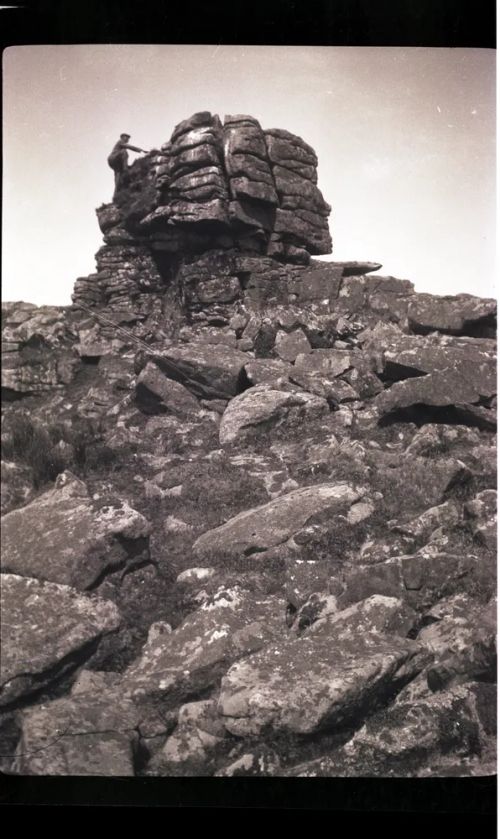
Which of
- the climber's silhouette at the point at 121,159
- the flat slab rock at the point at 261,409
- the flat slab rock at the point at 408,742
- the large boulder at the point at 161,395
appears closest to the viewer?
the flat slab rock at the point at 408,742

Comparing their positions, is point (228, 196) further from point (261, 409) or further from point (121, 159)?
point (261, 409)

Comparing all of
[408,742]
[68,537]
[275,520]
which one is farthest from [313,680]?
[68,537]

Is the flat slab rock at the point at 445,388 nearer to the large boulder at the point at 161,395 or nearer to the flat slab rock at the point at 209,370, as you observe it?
the flat slab rock at the point at 209,370

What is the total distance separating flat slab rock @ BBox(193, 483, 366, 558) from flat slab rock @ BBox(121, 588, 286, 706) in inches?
27.1

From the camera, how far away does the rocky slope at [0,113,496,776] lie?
8383 mm

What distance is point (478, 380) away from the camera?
11.2 m

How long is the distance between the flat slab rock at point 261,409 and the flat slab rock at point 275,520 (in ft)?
4.87

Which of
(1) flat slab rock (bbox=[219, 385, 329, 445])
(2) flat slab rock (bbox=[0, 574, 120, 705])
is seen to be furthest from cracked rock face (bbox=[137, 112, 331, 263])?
(2) flat slab rock (bbox=[0, 574, 120, 705])

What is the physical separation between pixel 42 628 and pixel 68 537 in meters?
1.25

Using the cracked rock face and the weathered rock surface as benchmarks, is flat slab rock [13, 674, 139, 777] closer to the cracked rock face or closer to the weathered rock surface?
the weathered rock surface

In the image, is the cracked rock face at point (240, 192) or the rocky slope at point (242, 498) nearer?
the rocky slope at point (242, 498)

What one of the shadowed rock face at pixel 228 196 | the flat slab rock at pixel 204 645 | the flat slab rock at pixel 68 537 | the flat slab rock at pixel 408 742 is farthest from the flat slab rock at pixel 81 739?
the shadowed rock face at pixel 228 196

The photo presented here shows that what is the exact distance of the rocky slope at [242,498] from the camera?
838 centimetres
